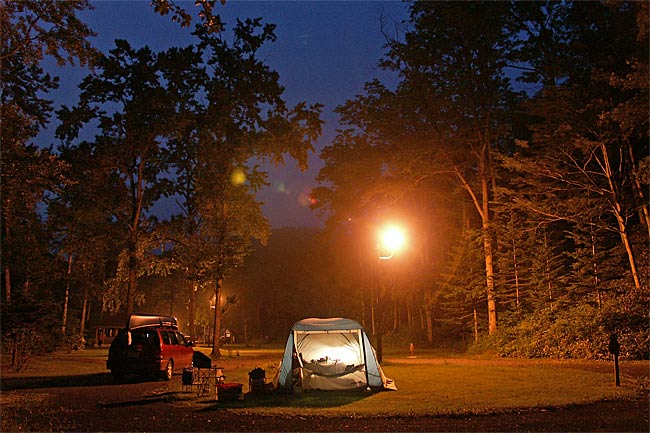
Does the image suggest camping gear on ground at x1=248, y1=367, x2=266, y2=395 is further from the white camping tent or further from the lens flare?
the lens flare

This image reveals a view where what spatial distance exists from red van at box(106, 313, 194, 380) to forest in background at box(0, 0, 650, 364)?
4923mm


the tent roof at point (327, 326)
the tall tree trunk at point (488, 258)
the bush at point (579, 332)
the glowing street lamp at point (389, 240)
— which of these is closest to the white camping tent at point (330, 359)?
the tent roof at point (327, 326)

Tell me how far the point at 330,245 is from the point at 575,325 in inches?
1106

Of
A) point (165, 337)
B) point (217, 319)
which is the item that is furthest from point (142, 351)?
point (217, 319)

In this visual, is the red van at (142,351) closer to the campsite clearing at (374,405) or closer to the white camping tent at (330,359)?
the campsite clearing at (374,405)

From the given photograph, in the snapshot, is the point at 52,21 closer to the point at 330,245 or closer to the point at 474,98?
the point at 474,98

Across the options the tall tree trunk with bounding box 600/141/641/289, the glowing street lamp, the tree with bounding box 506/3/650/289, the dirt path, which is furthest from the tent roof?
the tall tree trunk with bounding box 600/141/641/289

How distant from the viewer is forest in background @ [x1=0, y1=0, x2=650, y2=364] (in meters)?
22.8

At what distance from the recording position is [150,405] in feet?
41.2

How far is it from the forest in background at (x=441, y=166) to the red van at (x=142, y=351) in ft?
16.2

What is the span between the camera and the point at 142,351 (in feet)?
57.4

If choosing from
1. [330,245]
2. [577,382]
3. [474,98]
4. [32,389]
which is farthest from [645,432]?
[330,245]

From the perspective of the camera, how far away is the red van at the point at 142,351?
685 inches

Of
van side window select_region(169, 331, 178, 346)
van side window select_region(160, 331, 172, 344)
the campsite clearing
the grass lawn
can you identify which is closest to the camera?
the campsite clearing
